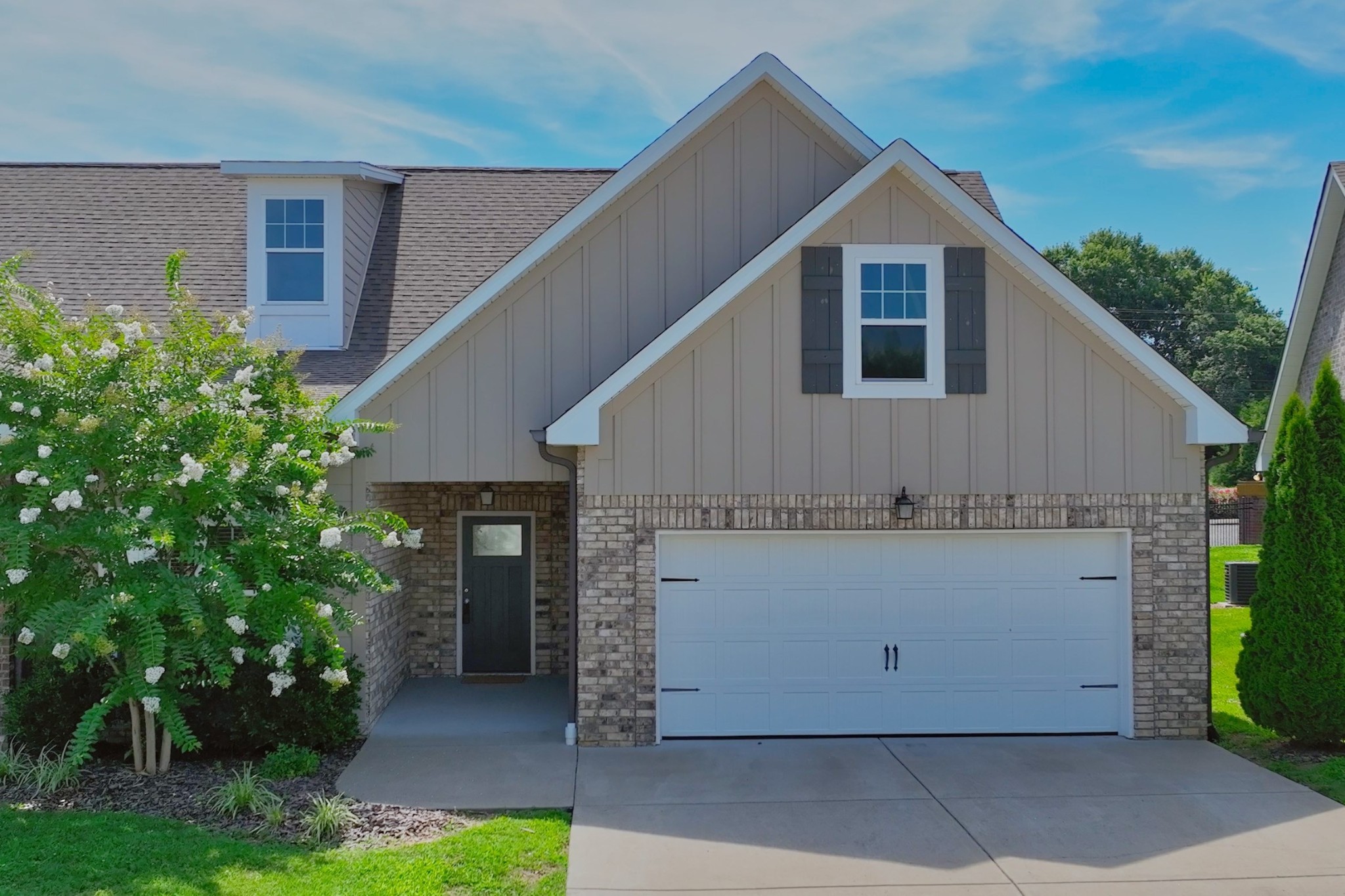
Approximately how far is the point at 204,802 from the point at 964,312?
24.5 ft

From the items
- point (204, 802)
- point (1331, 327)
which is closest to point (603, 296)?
point (204, 802)

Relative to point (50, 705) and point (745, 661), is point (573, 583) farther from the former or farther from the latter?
point (50, 705)

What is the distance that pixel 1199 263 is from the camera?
53.0m

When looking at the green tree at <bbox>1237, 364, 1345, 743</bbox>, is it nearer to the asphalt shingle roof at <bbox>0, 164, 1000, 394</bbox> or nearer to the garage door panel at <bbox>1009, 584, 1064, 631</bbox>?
the garage door panel at <bbox>1009, 584, 1064, 631</bbox>

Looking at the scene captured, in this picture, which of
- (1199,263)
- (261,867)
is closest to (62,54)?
(261,867)

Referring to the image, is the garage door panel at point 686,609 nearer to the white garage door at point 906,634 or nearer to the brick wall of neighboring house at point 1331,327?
the white garage door at point 906,634

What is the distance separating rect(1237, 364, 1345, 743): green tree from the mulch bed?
7.08 meters

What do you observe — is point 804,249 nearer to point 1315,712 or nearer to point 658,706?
point 658,706

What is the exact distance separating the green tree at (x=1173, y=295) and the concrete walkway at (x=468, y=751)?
45618 millimetres

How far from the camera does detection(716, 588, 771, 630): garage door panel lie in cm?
940

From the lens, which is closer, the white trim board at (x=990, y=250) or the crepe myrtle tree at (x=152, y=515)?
the crepe myrtle tree at (x=152, y=515)

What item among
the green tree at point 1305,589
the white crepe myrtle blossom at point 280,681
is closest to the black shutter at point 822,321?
the green tree at point 1305,589

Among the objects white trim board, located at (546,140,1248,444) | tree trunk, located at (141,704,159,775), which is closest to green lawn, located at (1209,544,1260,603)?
white trim board, located at (546,140,1248,444)

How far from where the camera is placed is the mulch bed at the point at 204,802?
6824 millimetres
